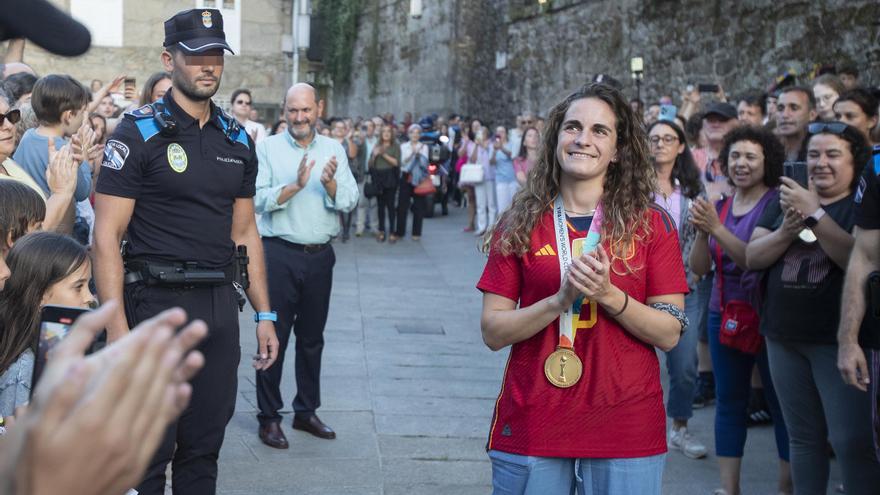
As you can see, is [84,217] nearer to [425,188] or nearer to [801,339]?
[801,339]

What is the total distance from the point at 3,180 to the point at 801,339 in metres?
3.32

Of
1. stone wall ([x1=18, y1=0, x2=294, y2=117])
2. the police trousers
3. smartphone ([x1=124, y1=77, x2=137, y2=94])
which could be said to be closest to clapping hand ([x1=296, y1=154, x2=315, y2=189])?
the police trousers

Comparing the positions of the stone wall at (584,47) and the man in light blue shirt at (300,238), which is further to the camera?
the stone wall at (584,47)

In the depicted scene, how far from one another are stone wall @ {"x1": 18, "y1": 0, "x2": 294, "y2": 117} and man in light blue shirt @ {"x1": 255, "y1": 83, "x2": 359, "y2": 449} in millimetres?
17894

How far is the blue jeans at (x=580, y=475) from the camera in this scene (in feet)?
11.4

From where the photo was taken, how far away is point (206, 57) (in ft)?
14.9

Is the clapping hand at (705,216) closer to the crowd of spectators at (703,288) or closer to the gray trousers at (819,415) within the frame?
the crowd of spectators at (703,288)

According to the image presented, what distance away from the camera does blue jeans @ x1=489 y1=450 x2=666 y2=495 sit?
3486 mm

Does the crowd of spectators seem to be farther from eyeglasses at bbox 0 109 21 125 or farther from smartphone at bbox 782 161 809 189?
smartphone at bbox 782 161 809 189

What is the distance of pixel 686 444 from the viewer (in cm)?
665

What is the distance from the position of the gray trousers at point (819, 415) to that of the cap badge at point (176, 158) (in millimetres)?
2710

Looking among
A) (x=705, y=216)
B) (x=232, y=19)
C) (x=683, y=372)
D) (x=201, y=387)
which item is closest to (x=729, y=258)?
(x=705, y=216)

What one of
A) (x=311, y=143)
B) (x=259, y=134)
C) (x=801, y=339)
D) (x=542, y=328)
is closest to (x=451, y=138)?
(x=259, y=134)

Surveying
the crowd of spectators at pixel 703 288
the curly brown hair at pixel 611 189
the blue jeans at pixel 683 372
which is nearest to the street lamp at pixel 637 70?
the crowd of spectators at pixel 703 288
